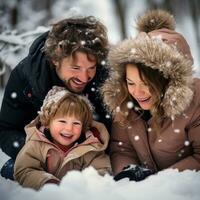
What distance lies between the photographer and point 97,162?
11.2 ft

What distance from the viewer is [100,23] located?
3.66 metres

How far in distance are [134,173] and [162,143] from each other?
1.25ft

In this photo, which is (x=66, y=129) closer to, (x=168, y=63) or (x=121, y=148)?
(x=121, y=148)

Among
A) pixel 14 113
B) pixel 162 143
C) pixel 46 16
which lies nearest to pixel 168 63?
pixel 162 143

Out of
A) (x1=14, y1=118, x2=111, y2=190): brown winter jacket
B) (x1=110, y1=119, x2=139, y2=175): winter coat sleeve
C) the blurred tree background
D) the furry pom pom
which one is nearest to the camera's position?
(x1=14, y1=118, x2=111, y2=190): brown winter jacket

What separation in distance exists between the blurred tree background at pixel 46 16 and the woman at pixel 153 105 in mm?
3525

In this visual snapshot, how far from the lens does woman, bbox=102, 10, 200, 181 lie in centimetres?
318

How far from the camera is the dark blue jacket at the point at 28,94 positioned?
3617 millimetres

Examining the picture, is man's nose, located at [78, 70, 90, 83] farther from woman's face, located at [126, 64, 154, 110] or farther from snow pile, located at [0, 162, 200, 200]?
snow pile, located at [0, 162, 200, 200]

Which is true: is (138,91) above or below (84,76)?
below

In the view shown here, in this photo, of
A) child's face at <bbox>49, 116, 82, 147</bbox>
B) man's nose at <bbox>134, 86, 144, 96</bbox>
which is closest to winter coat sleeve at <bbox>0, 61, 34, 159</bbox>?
child's face at <bbox>49, 116, 82, 147</bbox>

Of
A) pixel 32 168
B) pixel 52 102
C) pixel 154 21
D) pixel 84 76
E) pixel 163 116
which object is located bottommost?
pixel 32 168

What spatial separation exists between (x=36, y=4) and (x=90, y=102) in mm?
13024

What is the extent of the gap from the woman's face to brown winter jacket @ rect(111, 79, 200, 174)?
0.20 metres
